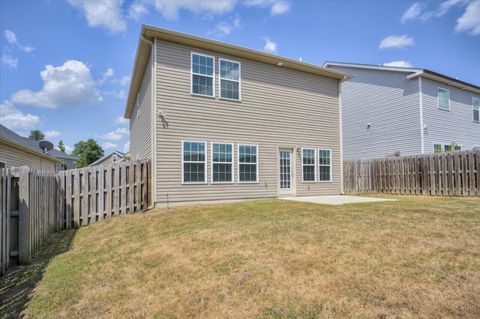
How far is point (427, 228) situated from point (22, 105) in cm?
5833

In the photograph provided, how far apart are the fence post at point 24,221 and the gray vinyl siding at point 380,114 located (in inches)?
694

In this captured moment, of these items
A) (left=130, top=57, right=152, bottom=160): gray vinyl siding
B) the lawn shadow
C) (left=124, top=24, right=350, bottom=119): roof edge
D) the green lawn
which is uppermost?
(left=124, top=24, right=350, bottom=119): roof edge

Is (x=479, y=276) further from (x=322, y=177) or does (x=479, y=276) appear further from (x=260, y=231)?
(x=322, y=177)

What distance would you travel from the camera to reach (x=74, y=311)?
A: 3143mm

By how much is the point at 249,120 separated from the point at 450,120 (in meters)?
14.0

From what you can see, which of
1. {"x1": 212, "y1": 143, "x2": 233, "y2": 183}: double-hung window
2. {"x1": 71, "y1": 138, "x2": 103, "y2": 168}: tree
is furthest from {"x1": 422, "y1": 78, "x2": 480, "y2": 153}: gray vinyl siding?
{"x1": 71, "y1": 138, "x2": 103, "y2": 168}: tree

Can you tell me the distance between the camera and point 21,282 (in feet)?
13.1

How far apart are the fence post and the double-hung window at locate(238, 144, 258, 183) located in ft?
22.9

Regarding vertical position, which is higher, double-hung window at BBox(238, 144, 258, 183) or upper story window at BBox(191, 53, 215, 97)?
upper story window at BBox(191, 53, 215, 97)

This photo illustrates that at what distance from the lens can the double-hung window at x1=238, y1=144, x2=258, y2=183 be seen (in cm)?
1078

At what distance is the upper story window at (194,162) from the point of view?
31.9ft

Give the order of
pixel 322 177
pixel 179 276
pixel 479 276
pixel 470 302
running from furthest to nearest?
pixel 322 177 < pixel 179 276 < pixel 479 276 < pixel 470 302

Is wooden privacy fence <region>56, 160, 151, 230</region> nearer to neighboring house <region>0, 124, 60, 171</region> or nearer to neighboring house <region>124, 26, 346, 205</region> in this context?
neighboring house <region>124, 26, 346, 205</region>

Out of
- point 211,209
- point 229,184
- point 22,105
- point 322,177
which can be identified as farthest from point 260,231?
point 22,105
